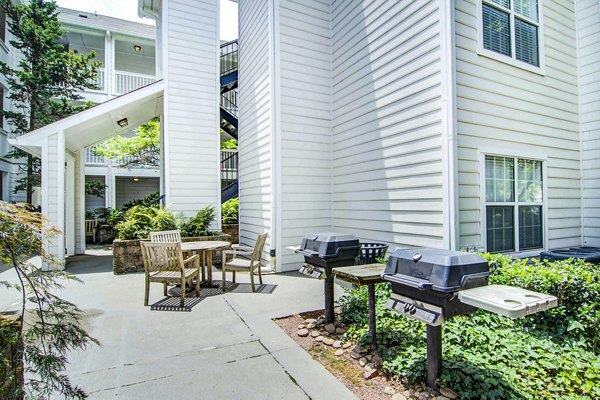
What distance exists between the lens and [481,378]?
2.30 meters

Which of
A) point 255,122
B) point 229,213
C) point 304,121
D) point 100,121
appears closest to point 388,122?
point 304,121

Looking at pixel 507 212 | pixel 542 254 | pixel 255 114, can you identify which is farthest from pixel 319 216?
pixel 542 254

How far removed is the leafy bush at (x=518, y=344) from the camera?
7.45 feet

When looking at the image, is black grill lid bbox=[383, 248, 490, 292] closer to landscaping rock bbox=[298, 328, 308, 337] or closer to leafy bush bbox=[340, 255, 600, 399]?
leafy bush bbox=[340, 255, 600, 399]

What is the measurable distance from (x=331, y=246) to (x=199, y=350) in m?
1.66

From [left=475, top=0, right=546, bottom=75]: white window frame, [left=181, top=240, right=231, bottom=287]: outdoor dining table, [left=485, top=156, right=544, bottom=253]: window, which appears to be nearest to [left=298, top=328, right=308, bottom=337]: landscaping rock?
[left=181, top=240, right=231, bottom=287]: outdoor dining table

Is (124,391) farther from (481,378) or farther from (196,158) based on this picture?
(196,158)

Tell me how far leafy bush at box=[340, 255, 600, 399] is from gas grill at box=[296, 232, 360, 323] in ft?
1.61

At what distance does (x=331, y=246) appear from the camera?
3363mm

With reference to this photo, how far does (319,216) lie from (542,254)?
3.70 m

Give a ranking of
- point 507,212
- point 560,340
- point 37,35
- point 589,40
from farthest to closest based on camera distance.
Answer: point 37,35 < point 589,40 < point 507,212 < point 560,340

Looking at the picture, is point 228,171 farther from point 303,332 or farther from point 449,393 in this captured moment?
point 449,393

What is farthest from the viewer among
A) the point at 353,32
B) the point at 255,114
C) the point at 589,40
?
the point at 255,114

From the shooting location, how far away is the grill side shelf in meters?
1.73
